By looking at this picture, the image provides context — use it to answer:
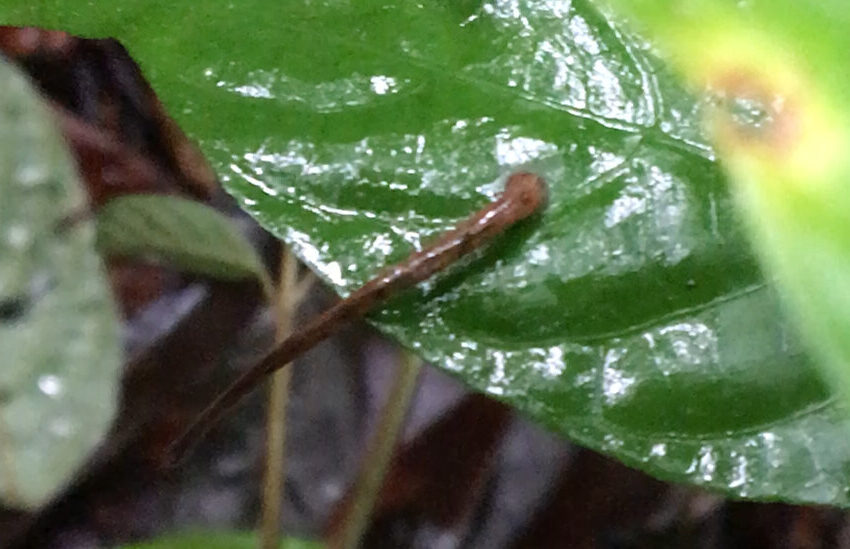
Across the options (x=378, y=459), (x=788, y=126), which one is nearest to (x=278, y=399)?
(x=378, y=459)

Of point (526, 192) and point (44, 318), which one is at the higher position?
point (526, 192)

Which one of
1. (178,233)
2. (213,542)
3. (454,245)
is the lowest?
(213,542)

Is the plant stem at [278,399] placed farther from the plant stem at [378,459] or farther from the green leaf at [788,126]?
the green leaf at [788,126]

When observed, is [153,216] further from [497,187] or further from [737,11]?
[737,11]

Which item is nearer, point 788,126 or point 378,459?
point 788,126

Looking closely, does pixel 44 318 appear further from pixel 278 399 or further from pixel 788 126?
pixel 788 126
